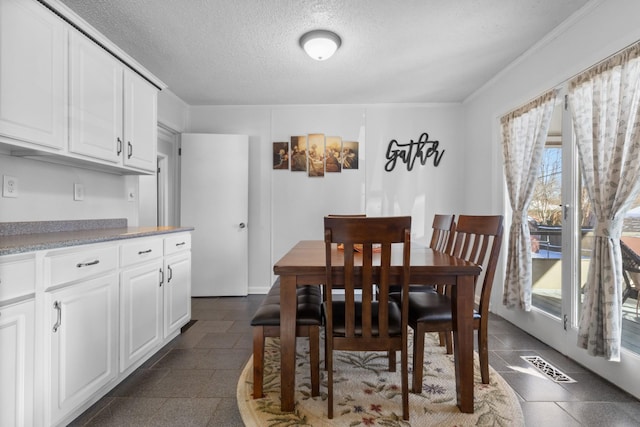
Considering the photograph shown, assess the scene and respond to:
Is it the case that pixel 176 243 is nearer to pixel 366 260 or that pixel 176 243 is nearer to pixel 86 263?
pixel 86 263

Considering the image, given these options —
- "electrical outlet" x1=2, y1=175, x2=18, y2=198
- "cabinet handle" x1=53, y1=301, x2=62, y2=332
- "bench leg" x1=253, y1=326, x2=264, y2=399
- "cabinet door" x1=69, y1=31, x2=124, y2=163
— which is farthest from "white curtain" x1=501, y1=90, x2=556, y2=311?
"electrical outlet" x1=2, y1=175, x2=18, y2=198

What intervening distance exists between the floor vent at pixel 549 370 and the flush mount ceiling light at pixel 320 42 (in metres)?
2.76

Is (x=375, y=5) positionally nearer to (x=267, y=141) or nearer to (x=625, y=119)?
(x=625, y=119)

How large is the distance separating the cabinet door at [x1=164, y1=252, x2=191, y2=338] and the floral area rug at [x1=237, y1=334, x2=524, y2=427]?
2.61 ft

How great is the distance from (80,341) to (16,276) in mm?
510

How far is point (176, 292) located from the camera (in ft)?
8.47

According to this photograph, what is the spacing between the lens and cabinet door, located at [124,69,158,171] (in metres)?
2.43

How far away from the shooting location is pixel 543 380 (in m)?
1.98

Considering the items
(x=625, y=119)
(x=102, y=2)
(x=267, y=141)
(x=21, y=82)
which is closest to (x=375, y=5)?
(x=625, y=119)

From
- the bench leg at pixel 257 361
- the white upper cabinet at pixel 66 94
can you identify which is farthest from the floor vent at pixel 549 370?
the white upper cabinet at pixel 66 94

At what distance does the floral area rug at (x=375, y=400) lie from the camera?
159cm

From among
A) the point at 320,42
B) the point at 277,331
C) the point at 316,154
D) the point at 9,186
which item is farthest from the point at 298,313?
the point at 316,154

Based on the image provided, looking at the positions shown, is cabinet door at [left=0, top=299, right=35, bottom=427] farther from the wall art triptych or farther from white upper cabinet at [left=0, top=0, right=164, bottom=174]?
the wall art triptych

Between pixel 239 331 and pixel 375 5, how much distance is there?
9.17ft
